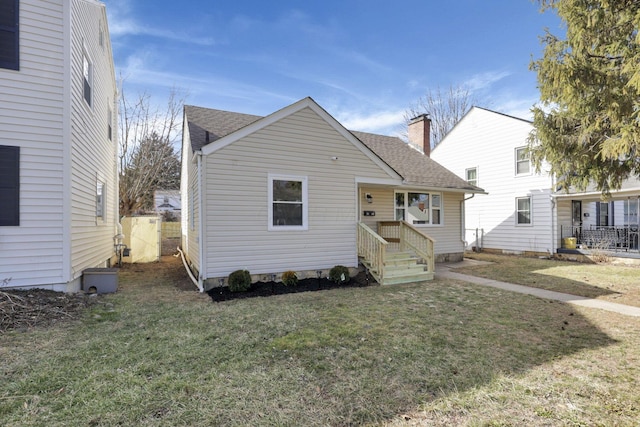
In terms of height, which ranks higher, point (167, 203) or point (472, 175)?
point (472, 175)

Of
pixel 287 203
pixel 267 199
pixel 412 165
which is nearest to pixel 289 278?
pixel 287 203

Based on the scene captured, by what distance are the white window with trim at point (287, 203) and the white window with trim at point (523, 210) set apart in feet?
37.3

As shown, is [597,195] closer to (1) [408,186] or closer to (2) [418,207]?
(2) [418,207]

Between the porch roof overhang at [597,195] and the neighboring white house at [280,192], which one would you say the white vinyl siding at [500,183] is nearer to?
the porch roof overhang at [597,195]

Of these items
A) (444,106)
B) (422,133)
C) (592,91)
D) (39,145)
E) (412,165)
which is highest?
(444,106)

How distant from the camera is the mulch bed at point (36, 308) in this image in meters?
4.64

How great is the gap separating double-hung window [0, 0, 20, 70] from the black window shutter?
1.57 metres

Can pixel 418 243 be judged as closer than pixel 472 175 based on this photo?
Yes

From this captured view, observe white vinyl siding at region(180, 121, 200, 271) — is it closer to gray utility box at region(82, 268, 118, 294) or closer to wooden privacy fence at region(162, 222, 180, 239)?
gray utility box at region(82, 268, 118, 294)

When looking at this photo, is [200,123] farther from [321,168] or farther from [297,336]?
[297,336]

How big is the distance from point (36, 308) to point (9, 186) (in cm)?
229

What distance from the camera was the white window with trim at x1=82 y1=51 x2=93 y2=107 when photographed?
24.2 ft

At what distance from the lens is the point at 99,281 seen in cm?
702

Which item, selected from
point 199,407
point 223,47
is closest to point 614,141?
point 199,407
